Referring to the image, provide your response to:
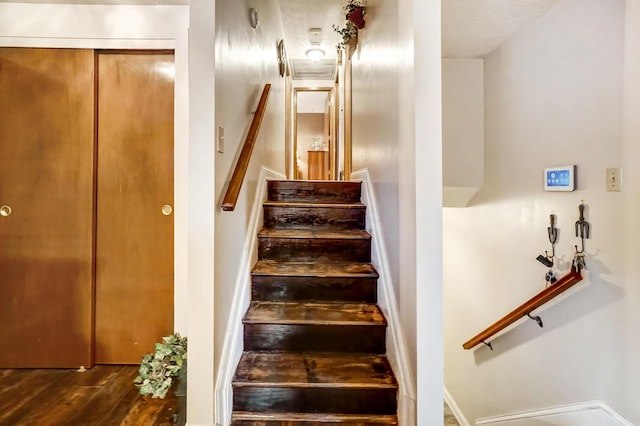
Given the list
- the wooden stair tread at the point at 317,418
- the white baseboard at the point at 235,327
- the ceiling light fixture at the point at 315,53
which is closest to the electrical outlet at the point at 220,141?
the white baseboard at the point at 235,327

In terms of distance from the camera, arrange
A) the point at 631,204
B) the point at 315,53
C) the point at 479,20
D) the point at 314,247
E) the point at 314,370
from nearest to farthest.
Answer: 1. the point at 631,204
2. the point at 314,370
3. the point at 479,20
4. the point at 314,247
5. the point at 315,53

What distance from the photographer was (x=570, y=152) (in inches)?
74.9

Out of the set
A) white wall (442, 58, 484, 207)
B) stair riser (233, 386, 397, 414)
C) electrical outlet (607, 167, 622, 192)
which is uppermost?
white wall (442, 58, 484, 207)

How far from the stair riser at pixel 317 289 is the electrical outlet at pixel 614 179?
4.15ft

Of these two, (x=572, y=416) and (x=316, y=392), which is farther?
(x=572, y=416)

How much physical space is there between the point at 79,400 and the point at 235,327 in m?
0.92

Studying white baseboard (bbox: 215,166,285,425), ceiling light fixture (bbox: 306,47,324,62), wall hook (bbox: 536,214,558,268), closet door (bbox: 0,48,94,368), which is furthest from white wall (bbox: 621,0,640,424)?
ceiling light fixture (bbox: 306,47,324,62)

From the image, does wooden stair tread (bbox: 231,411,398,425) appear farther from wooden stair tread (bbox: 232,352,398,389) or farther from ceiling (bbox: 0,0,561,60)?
ceiling (bbox: 0,0,561,60)

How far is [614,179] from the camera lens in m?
1.64

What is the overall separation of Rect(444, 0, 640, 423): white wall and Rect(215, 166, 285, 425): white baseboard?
5.85 ft

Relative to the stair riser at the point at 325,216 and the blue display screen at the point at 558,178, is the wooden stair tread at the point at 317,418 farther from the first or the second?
the blue display screen at the point at 558,178

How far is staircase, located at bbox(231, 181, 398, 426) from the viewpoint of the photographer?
1.62 meters

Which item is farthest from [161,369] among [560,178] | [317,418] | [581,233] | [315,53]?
[315,53]

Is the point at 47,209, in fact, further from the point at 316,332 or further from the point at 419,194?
the point at 419,194
